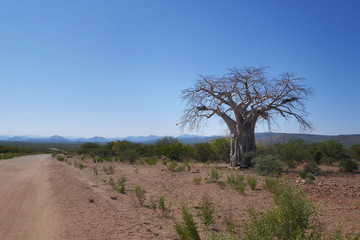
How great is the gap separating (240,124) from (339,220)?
11.4 m

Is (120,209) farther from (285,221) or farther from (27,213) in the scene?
(285,221)

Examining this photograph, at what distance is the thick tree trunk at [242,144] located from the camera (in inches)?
665

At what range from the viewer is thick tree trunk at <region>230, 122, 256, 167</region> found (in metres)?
16.9

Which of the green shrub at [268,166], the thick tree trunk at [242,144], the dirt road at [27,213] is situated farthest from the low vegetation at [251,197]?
the dirt road at [27,213]

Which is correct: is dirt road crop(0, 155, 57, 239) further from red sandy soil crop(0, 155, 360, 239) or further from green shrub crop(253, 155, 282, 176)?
green shrub crop(253, 155, 282, 176)

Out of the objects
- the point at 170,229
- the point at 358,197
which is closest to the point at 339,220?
the point at 358,197

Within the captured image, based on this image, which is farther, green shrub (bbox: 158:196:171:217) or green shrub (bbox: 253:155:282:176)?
green shrub (bbox: 253:155:282:176)

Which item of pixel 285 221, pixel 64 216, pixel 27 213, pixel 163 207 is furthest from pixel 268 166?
pixel 27 213

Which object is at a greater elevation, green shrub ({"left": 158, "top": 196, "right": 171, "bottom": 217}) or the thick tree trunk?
the thick tree trunk

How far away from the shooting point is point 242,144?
17.0 metres

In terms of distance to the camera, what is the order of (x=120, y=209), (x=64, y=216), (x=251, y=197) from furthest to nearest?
(x=251, y=197) → (x=120, y=209) → (x=64, y=216)

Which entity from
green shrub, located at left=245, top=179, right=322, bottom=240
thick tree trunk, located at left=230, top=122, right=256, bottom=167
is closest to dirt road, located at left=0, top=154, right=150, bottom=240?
green shrub, located at left=245, top=179, right=322, bottom=240

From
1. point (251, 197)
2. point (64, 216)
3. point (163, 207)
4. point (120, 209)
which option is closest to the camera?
point (64, 216)

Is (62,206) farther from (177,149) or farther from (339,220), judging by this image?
(177,149)
